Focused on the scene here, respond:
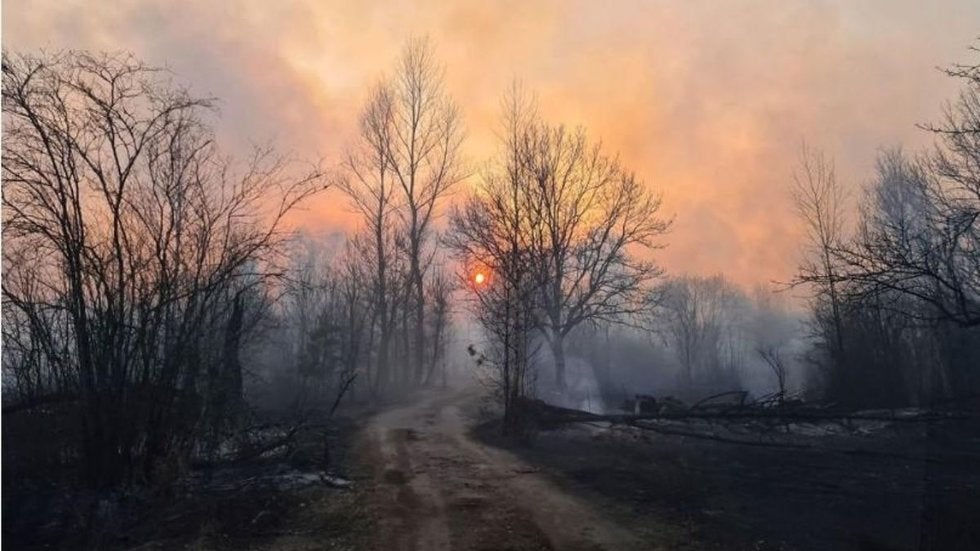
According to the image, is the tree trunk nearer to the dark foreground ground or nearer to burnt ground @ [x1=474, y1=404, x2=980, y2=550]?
burnt ground @ [x1=474, y1=404, x2=980, y2=550]

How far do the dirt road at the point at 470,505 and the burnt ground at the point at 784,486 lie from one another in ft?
2.11

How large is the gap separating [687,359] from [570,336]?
1912 cm

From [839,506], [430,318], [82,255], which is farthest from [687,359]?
[82,255]

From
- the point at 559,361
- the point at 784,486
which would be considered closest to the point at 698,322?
the point at 559,361

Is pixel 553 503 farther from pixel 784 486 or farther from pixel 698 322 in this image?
pixel 698 322

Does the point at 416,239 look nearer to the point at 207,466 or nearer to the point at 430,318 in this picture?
the point at 430,318

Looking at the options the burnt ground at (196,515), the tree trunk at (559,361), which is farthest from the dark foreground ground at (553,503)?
the tree trunk at (559,361)

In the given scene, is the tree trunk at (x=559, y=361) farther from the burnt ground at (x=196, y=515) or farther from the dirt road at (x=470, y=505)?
the burnt ground at (x=196, y=515)

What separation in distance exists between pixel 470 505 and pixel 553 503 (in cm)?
144

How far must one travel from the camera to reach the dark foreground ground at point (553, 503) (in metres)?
8.16

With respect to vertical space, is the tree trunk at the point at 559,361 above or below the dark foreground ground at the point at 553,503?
above

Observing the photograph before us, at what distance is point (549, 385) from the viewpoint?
35719 millimetres

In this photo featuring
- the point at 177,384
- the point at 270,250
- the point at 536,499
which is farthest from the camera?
the point at 270,250

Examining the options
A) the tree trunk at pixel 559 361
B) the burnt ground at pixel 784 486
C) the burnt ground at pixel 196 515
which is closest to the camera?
the burnt ground at pixel 784 486
